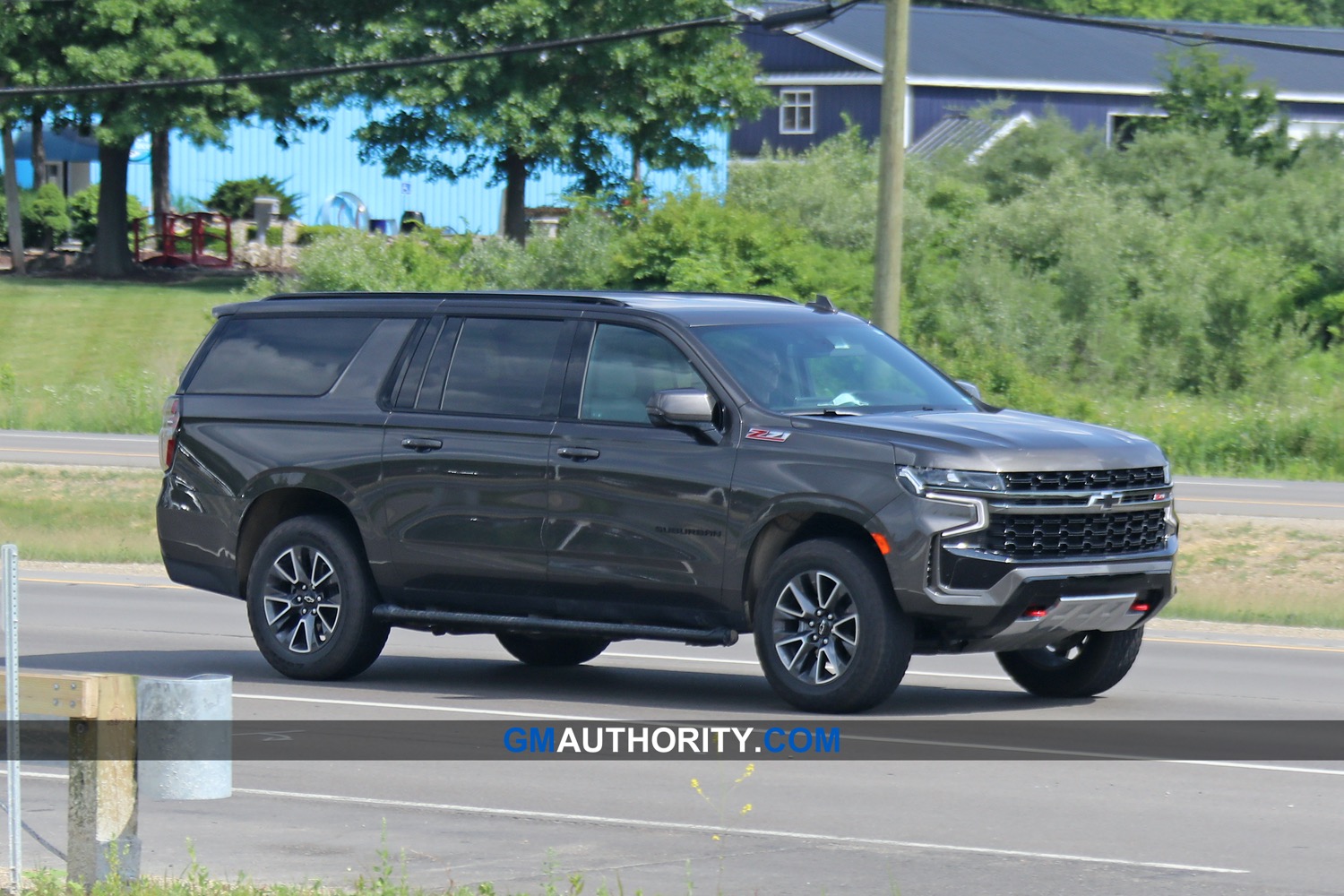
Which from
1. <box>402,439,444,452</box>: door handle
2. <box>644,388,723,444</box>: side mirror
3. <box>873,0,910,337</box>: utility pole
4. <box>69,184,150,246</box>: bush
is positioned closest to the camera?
<box>644,388,723,444</box>: side mirror

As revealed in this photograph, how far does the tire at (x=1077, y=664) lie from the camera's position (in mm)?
11000

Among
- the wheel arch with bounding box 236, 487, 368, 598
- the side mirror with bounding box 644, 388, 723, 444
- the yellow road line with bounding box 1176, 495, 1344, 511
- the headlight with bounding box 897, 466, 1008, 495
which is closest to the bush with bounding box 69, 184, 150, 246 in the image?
the yellow road line with bounding box 1176, 495, 1344, 511

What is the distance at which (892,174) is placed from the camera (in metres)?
21.1

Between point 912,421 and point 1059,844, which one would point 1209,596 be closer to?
point 912,421

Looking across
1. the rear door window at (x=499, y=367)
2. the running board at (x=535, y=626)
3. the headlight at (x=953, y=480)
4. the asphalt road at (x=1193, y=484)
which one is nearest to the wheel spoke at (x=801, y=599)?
the running board at (x=535, y=626)

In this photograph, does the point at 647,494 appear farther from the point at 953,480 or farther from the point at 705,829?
the point at 705,829

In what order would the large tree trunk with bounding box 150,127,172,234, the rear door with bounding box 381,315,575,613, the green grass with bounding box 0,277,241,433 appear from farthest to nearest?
1. the large tree trunk with bounding box 150,127,172,234
2. the green grass with bounding box 0,277,241,433
3. the rear door with bounding box 381,315,575,613

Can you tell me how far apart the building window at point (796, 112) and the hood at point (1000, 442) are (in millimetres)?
56549

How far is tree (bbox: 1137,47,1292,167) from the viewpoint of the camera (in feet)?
171

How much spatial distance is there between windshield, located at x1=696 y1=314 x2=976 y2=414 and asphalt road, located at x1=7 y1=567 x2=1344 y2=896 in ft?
5.18

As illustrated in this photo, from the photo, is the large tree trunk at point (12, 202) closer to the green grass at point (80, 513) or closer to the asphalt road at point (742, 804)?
the green grass at point (80, 513)

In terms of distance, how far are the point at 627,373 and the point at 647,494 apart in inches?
28.3

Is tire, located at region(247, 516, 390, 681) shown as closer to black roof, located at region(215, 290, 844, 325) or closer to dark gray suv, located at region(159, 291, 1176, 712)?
dark gray suv, located at region(159, 291, 1176, 712)

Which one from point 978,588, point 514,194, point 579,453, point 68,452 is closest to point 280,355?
point 579,453
